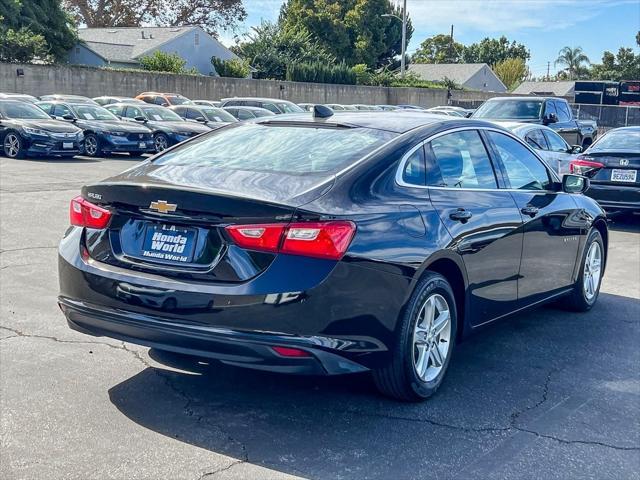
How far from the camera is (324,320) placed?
421 centimetres

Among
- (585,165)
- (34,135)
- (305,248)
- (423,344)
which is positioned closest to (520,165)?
(423,344)

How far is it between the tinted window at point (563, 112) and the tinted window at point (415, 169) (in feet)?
56.4

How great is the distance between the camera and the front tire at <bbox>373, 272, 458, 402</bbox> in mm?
4633

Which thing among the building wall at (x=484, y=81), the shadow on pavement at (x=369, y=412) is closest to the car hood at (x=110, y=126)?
the shadow on pavement at (x=369, y=412)

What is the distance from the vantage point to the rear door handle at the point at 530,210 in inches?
237

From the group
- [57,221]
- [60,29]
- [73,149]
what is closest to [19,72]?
[60,29]

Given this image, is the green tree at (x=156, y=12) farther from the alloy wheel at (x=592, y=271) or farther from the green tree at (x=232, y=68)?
the alloy wheel at (x=592, y=271)

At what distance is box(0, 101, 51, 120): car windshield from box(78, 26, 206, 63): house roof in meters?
35.0

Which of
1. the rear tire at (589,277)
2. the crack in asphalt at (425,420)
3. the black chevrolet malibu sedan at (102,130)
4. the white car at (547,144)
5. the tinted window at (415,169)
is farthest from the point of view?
the black chevrolet malibu sedan at (102,130)

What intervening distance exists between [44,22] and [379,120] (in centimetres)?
4224

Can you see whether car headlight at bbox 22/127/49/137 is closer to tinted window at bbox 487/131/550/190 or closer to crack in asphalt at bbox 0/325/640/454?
tinted window at bbox 487/131/550/190

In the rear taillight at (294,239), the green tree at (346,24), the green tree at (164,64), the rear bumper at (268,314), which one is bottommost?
the rear bumper at (268,314)

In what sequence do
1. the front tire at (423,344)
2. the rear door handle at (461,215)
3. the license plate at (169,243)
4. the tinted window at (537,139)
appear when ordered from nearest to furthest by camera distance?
1. the license plate at (169,243)
2. the front tire at (423,344)
3. the rear door handle at (461,215)
4. the tinted window at (537,139)

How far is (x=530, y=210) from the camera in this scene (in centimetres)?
611
